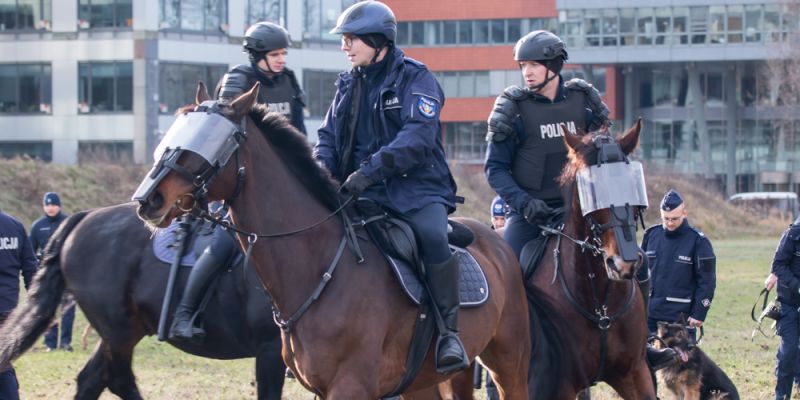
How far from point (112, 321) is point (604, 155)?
4417mm

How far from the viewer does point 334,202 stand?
6984 mm

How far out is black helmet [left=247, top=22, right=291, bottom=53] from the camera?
9.42 metres

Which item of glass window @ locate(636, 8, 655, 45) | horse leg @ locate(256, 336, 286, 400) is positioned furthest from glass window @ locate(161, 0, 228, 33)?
horse leg @ locate(256, 336, 286, 400)

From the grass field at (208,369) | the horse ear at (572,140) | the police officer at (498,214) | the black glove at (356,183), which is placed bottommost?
the grass field at (208,369)

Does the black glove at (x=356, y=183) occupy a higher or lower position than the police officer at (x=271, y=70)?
lower

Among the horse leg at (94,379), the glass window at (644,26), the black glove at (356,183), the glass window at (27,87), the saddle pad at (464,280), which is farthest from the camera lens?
the glass window at (644,26)

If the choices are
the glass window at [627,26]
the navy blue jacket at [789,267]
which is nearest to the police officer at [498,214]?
the navy blue jacket at [789,267]

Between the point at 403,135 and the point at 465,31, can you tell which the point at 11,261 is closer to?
the point at 403,135

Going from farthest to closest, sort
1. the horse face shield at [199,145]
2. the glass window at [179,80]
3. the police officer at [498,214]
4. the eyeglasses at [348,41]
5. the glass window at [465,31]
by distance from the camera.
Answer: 1. the glass window at [465,31]
2. the glass window at [179,80]
3. the police officer at [498,214]
4. the eyeglasses at [348,41]
5. the horse face shield at [199,145]

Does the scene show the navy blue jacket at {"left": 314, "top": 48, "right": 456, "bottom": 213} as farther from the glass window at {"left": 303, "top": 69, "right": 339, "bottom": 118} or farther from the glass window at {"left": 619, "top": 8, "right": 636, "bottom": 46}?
the glass window at {"left": 619, "top": 8, "right": 636, "bottom": 46}

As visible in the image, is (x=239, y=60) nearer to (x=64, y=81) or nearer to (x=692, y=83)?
(x=64, y=81)

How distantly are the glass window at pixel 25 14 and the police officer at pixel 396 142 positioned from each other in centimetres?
4344

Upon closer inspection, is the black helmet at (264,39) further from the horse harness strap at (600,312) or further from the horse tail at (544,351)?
the horse tail at (544,351)

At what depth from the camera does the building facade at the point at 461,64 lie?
49031 mm
